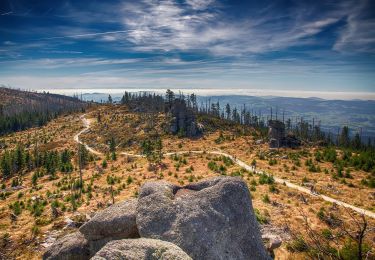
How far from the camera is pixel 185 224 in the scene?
417 inches

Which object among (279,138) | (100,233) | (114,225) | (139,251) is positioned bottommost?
(279,138)

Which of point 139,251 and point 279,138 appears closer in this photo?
point 139,251

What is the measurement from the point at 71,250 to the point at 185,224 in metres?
6.79

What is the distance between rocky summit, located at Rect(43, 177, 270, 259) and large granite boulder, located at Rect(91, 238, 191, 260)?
6 centimetres

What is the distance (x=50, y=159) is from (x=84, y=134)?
160ft

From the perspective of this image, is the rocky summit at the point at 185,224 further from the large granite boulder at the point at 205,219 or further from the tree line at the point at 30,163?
the tree line at the point at 30,163

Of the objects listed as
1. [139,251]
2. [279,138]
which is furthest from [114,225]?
[279,138]

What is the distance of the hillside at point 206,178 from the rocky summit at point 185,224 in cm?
242

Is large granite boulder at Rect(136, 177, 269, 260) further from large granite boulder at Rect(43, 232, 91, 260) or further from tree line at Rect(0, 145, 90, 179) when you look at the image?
tree line at Rect(0, 145, 90, 179)

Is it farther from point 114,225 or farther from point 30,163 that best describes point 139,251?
point 30,163

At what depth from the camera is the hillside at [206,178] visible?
2166 cm

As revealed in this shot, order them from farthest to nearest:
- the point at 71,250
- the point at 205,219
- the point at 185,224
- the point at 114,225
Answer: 1. the point at 71,250
2. the point at 114,225
3. the point at 205,219
4. the point at 185,224

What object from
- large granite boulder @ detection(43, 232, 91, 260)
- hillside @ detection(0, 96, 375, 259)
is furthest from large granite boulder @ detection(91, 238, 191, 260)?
large granite boulder @ detection(43, 232, 91, 260)

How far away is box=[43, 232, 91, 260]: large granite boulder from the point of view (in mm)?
12930
